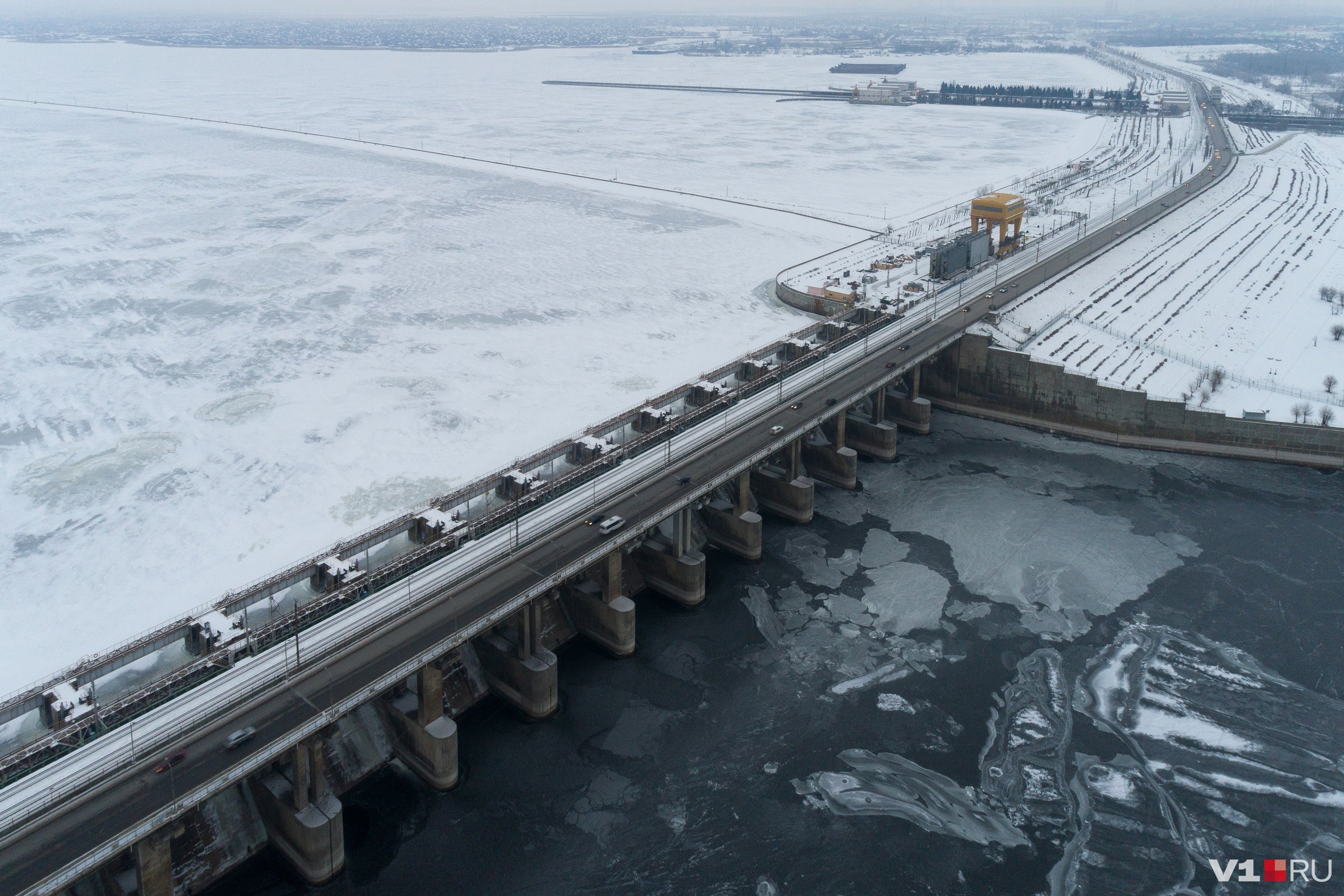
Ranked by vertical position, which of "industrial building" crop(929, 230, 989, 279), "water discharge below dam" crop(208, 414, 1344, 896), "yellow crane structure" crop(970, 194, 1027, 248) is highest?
"yellow crane structure" crop(970, 194, 1027, 248)

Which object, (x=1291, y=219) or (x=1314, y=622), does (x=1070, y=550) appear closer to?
(x=1314, y=622)

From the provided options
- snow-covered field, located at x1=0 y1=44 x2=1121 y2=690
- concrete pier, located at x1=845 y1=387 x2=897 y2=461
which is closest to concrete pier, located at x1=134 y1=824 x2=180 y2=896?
snow-covered field, located at x1=0 y1=44 x2=1121 y2=690

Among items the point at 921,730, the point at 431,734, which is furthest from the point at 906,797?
the point at 431,734

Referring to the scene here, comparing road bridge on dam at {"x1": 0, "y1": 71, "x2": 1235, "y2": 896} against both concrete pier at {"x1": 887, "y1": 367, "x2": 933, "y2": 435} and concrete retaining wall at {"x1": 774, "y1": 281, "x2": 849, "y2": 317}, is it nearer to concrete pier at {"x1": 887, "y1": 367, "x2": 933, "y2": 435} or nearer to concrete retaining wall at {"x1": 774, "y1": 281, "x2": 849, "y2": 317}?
concrete pier at {"x1": 887, "y1": 367, "x2": 933, "y2": 435}

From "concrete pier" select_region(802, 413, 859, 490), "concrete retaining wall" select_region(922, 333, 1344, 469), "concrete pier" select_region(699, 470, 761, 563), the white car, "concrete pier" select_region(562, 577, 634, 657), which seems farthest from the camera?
"concrete retaining wall" select_region(922, 333, 1344, 469)

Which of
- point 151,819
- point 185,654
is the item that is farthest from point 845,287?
point 151,819

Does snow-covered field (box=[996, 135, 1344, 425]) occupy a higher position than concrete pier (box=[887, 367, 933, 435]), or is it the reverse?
snow-covered field (box=[996, 135, 1344, 425])

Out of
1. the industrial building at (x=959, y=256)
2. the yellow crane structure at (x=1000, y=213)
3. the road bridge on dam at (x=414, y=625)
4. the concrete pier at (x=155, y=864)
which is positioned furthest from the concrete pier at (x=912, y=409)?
the concrete pier at (x=155, y=864)
